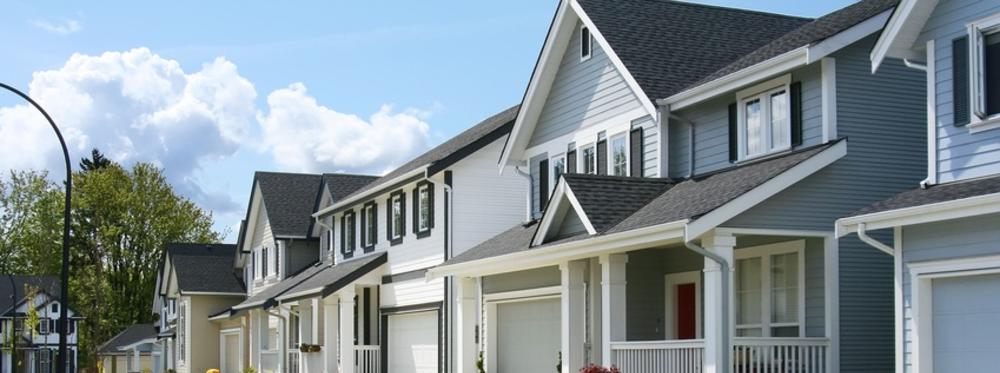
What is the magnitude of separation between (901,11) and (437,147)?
74.3ft

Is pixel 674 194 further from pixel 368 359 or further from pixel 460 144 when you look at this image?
pixel 368 359

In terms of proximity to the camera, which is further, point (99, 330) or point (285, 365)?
point (99, 330)

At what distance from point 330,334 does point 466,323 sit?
9.58m

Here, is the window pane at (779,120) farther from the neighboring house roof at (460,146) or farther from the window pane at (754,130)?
the neighboring house roof at (460,146)

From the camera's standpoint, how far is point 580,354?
2217 cm

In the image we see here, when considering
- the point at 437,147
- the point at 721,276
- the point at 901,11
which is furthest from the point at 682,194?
the point at 437,147

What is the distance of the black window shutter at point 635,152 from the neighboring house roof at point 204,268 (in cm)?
3377

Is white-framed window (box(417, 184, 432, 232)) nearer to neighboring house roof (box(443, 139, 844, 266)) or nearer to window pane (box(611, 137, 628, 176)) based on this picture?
window pane (box(611, 137, 628, 176))

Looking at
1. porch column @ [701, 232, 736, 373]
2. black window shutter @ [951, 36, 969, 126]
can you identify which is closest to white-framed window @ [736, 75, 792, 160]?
porch column @ [701, 232, 736, 373]

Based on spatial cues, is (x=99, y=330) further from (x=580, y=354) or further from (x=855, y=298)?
(x=855, y=298)

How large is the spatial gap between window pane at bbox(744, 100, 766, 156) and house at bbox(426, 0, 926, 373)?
4cm

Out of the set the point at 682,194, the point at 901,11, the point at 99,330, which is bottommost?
the point at 99,330

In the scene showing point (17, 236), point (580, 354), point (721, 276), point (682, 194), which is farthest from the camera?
point (17, 236)

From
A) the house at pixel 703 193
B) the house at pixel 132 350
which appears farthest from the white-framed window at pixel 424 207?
the house at pixel 132 350
